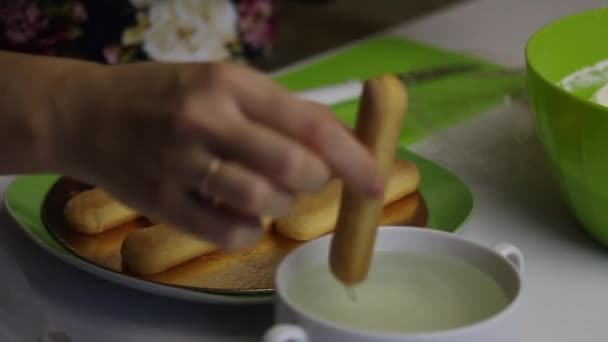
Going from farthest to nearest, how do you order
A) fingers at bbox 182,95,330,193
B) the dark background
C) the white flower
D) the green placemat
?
the dark background < the white flower < the green placemat < fingers at bbox 182,95,330,193

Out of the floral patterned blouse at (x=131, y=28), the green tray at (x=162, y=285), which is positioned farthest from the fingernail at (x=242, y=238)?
the floral patterned blouse at (x=131, y=28)

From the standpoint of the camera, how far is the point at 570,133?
53 cm

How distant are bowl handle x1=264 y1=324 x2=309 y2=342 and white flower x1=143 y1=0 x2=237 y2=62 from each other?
55cm

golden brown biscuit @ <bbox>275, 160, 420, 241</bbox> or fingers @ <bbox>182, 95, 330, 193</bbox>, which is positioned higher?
fingers @ <bbox>182, 95, 330, 193</bbox>

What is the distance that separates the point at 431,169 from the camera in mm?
641

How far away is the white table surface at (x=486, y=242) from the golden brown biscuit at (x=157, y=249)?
0.08 feet

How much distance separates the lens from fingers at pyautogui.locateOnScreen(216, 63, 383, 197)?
364 mm

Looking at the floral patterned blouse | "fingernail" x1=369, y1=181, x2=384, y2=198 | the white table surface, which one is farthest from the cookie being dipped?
the floral patterned blouse

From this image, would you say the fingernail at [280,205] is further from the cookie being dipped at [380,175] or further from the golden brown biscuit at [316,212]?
the golden brown biscuit at [316,212]

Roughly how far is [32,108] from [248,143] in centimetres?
12

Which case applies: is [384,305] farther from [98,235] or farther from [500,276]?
[98,235]

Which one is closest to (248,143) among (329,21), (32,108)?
(32,108)

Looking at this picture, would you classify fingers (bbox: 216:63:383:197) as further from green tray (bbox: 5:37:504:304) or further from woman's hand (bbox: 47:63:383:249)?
green tray (bbox: 5:37:504:304)

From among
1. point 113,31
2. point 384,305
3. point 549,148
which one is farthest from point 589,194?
point 113,31
